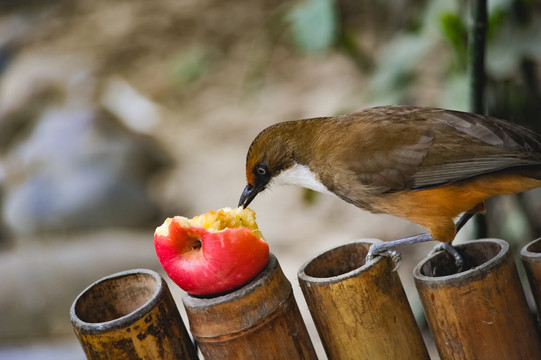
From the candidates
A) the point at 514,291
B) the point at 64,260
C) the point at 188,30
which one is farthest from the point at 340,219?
the point at 188,30

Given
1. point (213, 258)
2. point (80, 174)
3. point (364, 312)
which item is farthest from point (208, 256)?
point (80, 174)

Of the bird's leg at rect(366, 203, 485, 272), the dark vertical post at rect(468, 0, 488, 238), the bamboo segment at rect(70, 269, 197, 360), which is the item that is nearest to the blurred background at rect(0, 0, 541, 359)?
the dark vertical post at rect(468, 0, 488, 238)

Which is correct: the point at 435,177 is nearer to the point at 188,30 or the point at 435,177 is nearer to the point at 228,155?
the point at 228,155

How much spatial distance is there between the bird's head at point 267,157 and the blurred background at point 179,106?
1303mm

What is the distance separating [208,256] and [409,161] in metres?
0.92

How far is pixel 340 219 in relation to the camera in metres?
6.35

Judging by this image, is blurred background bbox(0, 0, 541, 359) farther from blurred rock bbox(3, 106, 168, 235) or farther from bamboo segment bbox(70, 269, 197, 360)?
bamboo segment bbox(70, 269, 197, 360)

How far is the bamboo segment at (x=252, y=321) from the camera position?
2.17 m

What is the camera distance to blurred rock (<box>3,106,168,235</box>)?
6.85 metres

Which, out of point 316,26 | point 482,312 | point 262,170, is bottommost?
point 482,312

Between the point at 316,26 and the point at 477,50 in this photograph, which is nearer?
the point at 477,50

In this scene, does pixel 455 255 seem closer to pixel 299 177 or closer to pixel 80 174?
pixel 299 177

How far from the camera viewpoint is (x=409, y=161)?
8.82 feet

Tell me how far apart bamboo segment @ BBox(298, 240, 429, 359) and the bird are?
0.20 metres
